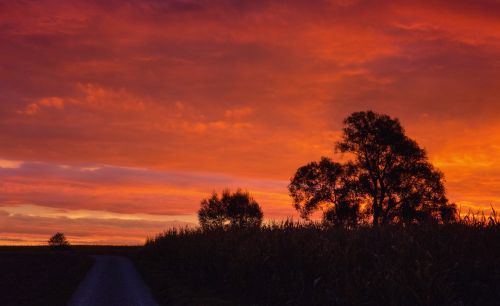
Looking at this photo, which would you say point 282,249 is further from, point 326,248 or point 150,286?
point 150,286

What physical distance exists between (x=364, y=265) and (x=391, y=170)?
129 feet

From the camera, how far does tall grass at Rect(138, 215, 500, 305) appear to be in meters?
15.2

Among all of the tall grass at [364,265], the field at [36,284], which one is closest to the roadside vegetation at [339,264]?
the tall grass at [364,265]

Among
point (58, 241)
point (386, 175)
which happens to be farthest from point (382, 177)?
point (58, 241)

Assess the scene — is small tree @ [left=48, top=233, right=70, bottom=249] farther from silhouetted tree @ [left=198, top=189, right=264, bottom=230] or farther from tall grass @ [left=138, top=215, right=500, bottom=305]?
tall grass @ [left=138, top=215, right=500, bottom=305]

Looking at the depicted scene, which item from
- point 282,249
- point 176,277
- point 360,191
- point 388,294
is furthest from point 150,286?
point 360,191

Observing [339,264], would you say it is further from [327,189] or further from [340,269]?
[327,189]

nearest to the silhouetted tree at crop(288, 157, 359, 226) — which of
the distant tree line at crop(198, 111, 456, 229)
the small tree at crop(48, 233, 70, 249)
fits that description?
the distant tree line at crop(198, 111, 456, 229)

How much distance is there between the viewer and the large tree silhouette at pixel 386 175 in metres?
55.3

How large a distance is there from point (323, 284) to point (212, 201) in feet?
298

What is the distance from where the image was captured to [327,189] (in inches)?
2398

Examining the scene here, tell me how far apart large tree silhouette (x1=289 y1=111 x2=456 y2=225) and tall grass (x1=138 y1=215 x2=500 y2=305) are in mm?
31544

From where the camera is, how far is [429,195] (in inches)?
2210

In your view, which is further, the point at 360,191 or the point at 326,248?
the point at 360,191
